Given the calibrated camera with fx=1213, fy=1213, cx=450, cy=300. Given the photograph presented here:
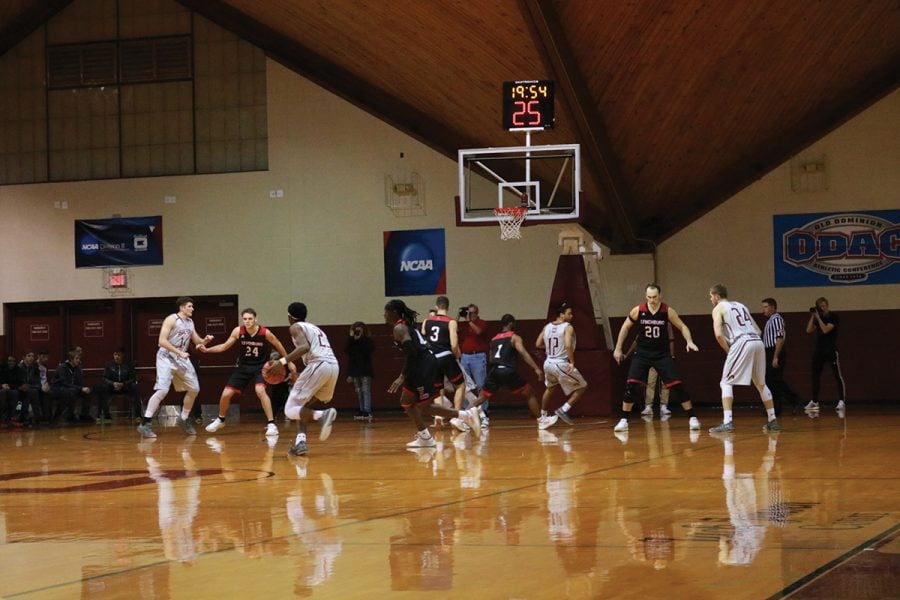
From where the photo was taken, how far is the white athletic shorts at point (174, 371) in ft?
61.6

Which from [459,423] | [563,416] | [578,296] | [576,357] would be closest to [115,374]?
[576,357]

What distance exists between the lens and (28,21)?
27734 mm

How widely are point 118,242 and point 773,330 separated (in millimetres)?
14840

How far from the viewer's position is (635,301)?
25297 millimetres

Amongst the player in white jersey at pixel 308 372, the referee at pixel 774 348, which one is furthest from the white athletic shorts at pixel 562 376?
the player in white jersey at pixel 308 372

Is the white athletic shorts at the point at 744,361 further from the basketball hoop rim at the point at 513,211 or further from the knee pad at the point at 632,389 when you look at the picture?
the basketball hoop rim at the point at 513,211

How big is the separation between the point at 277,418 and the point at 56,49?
1013cm

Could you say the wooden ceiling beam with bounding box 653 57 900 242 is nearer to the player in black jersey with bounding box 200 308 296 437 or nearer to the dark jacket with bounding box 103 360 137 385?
the player in black jersey with bounding box 200 308 296 437

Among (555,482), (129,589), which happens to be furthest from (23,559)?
(555,482)

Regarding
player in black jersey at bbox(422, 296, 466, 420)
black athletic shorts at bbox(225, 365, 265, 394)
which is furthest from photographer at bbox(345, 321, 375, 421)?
player in black jersey at bbox(422, 296, 466, 420)

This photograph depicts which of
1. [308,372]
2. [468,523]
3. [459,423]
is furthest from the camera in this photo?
[459,423]

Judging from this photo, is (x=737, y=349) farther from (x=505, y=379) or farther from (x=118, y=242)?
(x=118, y=242)

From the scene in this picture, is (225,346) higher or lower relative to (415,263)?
lower

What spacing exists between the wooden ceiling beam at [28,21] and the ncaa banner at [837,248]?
54.6ft
